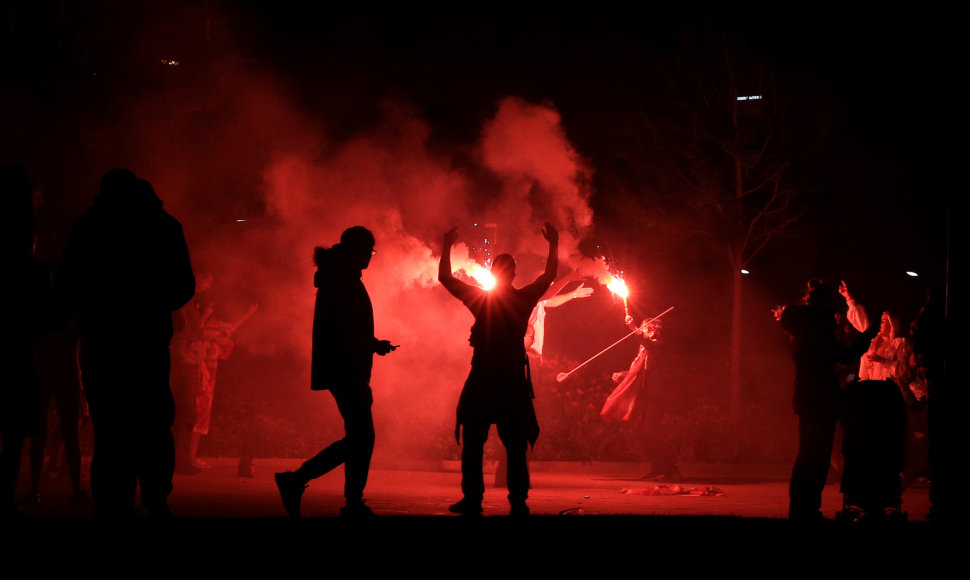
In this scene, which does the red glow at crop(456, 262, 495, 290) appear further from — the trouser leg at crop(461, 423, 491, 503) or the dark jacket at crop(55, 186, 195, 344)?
the dark jacket at crop(55, 186, 195, 344)

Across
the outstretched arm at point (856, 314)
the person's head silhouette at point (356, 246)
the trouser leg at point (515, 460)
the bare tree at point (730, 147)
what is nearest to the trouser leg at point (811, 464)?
the trouser leg at point (515, 460)

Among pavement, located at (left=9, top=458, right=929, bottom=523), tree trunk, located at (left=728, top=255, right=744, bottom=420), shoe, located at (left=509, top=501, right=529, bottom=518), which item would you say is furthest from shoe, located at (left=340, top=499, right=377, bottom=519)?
tree trunk, located at (left=728, top=255, right=744, bottom=420)

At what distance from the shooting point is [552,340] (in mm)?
22047

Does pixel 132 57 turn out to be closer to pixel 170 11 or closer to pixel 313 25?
pixel 170 11

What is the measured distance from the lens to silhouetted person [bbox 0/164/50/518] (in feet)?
18.9

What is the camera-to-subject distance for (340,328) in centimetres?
637

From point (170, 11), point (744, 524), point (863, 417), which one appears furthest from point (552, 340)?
point (744, 524)

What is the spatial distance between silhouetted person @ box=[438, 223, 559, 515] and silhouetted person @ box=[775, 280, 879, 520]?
201cm

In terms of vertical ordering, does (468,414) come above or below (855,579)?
above

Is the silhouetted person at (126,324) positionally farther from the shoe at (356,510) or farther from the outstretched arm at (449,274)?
the outstretched arm at (449,274)

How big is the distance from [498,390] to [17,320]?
293 cm

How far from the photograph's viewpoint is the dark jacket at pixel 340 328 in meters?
6.30

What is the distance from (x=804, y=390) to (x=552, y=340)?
14.8 m

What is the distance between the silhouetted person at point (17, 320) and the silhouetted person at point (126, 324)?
19.6 inches
